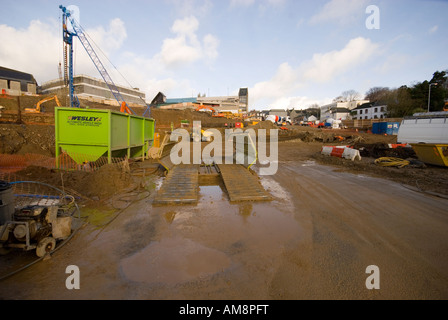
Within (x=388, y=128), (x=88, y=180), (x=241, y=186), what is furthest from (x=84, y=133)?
(x=388, y=128)

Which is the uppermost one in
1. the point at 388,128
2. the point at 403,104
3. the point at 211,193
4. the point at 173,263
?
the point at 403,104

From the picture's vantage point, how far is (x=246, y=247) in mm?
3787

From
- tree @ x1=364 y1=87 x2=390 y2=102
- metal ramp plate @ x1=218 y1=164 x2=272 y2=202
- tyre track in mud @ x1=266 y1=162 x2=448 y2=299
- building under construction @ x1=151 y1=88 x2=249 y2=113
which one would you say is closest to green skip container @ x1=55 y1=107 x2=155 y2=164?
metal ramp plate @ x1=218 y1=164 x2=272 y2=202

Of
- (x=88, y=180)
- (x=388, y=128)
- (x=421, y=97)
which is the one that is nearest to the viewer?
(x=88, y=180)

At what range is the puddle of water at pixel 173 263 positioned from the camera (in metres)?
2.98

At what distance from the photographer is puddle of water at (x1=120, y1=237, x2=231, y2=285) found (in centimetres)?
298

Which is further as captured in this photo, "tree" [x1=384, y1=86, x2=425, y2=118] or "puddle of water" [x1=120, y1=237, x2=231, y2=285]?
"tree" [x1=384, y1=86, x2=425, y2=118]

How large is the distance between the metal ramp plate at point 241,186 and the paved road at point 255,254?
1.43 feet

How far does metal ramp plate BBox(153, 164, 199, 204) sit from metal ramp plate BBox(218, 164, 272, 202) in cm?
102

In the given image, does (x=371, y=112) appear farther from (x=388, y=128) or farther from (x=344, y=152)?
(x=344, y=152)

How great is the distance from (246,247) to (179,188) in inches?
141

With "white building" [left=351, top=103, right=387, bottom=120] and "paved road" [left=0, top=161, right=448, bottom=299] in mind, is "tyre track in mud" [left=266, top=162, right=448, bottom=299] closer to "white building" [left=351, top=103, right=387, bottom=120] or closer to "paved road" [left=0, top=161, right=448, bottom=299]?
"paved road" [left=0, top=161, right=448, bottom=299]

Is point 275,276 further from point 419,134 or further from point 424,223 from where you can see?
point 419,134

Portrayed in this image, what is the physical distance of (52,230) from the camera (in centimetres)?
363
